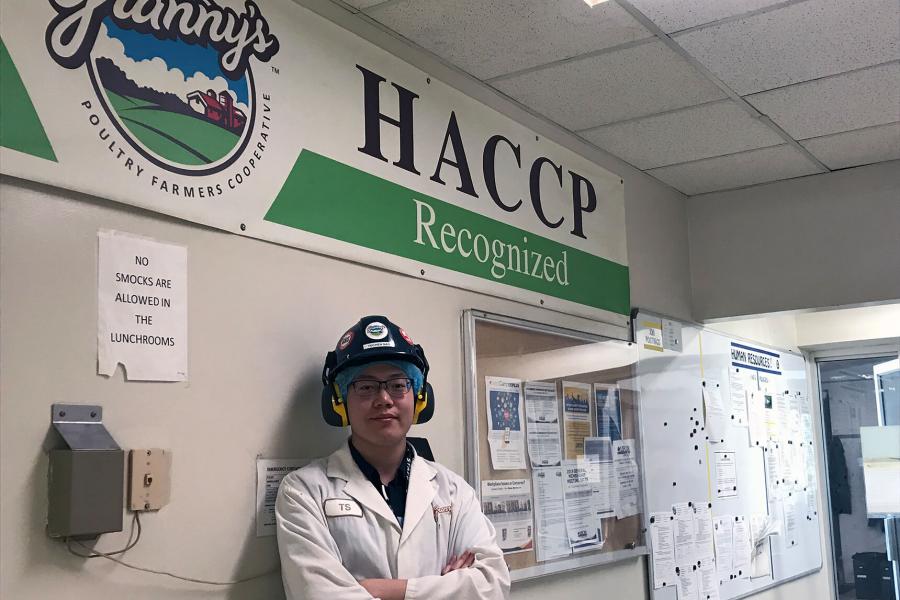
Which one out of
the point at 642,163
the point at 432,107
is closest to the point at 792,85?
Result: the point at 642,163

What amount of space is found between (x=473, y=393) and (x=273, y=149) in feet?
3.41

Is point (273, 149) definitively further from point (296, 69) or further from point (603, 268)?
point (603, 268)

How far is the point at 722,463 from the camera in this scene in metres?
4.55

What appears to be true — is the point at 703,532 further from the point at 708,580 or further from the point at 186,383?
the point at 186,383

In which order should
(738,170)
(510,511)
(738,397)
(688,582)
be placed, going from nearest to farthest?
(510,511)
(688,582)
(738,170)
(738,397)

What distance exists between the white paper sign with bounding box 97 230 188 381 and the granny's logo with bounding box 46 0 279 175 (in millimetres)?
211

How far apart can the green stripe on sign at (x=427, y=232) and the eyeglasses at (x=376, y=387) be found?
0.42m

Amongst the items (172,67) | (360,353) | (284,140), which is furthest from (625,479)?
(172,67)

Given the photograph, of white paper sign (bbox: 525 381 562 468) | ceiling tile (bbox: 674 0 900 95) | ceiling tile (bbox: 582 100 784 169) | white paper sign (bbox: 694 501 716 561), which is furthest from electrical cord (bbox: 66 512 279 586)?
white paper sign (bbox: 694 501 716 561)

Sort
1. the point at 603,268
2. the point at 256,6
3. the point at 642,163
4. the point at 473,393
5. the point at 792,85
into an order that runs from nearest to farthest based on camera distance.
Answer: the point at 256,6, the point at 473,393, the point at 792,85, the point at 603,268, the point at 642,163

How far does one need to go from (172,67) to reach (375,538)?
3.91 ft

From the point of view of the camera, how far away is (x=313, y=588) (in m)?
2.02

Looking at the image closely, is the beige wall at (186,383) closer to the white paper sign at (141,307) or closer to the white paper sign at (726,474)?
the white paper sign at (141,307)

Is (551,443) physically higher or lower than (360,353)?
lower
